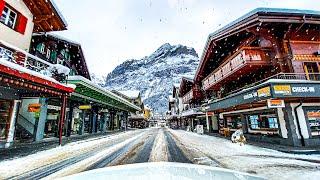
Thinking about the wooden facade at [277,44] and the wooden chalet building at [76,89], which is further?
the wooden chalet building at [76,89]

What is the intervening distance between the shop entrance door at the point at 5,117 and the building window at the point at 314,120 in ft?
62.8

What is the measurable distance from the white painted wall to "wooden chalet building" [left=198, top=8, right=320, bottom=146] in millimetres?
15231

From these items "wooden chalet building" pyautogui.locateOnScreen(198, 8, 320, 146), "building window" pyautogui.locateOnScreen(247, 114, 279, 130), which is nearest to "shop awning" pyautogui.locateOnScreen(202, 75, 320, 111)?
"wooden chalet building" pyautogui.locateOnScreen(198, 8, 320, 146)

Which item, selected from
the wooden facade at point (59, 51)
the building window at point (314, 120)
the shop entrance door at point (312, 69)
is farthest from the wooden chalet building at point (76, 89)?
the shop entrance door at point (312, 69)

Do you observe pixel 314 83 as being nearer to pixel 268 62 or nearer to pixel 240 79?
pixel 268 62

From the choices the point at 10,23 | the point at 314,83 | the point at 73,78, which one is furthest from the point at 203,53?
the point at 10,23

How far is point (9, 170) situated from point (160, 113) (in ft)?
388

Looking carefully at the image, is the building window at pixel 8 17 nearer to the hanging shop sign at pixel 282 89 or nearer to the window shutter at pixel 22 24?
the window shutter at pixel 22 24

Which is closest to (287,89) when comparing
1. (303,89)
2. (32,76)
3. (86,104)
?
(303,89)

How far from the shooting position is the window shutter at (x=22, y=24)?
42.2ft

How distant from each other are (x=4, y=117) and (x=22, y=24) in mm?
6352

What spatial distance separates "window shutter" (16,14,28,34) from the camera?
42.2 feet

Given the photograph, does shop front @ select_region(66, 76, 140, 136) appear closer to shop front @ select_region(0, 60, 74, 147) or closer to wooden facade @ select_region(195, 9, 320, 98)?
shop front @ select_region(0, 60, 74, 147)

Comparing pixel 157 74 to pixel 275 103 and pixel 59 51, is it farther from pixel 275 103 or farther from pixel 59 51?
pixel 275 103
